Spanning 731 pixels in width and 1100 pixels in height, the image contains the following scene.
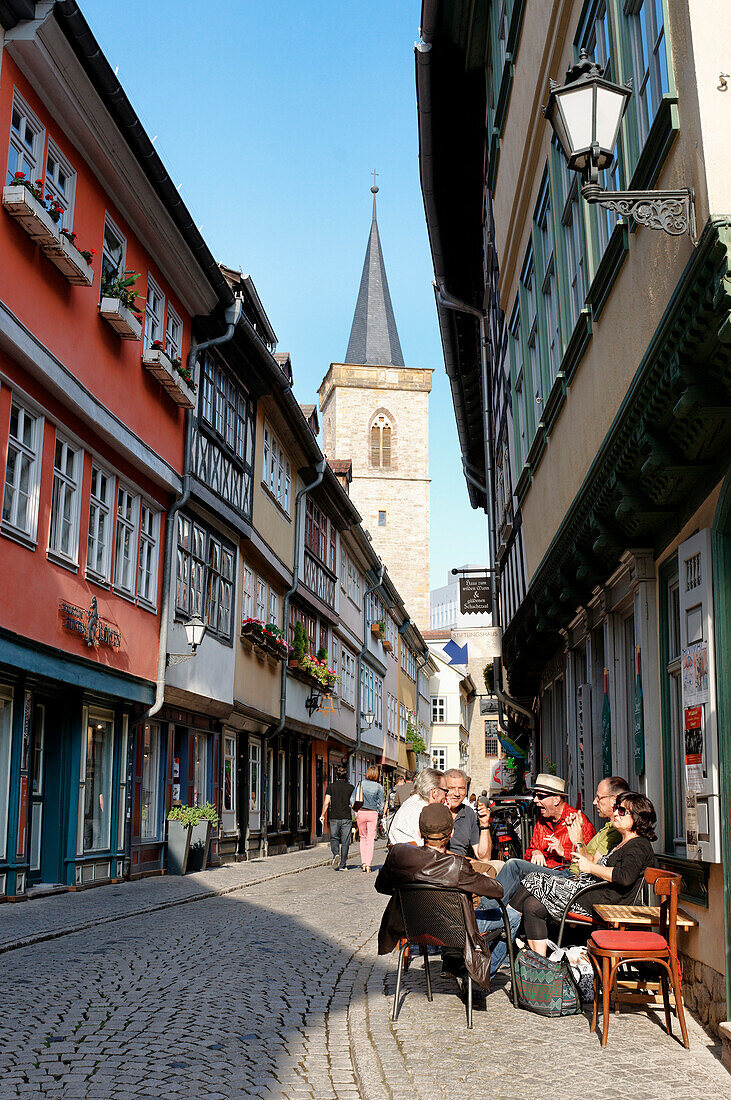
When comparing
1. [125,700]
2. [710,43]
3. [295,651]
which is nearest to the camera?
[710,43]

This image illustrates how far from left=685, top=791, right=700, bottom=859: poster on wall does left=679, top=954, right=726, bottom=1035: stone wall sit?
0.60m

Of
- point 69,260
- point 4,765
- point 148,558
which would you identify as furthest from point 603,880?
point 148,558

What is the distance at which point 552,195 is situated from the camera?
11219mm

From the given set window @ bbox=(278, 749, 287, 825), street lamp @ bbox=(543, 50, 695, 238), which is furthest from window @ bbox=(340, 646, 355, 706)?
street lamp @ bbox=(543, 50, 695, 238)

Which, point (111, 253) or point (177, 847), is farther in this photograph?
point (177, 847)

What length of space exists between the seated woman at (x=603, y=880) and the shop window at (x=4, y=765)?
687 cm

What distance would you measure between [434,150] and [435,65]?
211cm

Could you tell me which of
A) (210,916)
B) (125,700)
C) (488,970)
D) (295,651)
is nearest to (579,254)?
(488,970)

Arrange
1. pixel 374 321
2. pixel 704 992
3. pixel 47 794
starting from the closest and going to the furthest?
pixel 704 992 → pixel 47 794 → pixel 374 321

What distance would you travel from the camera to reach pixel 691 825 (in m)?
6.75

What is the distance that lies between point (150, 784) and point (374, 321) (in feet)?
224

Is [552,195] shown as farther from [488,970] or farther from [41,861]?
[41,861]

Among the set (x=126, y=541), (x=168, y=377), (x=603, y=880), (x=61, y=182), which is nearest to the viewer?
(x=603, y=880)

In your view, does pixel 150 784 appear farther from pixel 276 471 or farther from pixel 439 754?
pixel 439 754
